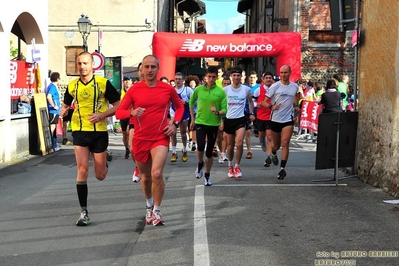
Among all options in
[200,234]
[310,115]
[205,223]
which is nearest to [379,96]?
[205,223]

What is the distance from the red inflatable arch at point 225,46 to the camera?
2267cm

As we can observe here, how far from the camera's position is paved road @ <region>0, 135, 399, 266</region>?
593cm

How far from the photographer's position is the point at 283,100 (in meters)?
11.1

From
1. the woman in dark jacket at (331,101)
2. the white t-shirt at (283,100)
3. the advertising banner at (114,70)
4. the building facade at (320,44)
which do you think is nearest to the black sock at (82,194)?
the white t-shirt at (283,100)

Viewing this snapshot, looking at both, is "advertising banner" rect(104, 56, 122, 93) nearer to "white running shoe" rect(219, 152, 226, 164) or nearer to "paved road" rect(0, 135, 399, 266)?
"white running shoe" rect(219, 152, 226, 164)

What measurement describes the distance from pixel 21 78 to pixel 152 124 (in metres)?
8.80

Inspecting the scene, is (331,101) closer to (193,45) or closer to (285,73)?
(285,73)

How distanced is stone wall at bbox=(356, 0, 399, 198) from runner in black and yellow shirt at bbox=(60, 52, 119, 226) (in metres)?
4.15

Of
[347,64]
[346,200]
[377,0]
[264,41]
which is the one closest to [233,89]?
[377,0]

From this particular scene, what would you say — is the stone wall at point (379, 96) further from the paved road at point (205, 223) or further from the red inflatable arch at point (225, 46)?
the red inflatable arch at point (225, 46)

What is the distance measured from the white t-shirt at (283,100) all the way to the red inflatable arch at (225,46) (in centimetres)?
1158

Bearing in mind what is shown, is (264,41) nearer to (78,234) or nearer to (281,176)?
(281,176)

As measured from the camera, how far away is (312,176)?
37.7 ft

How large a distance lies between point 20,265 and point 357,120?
21.8ft
